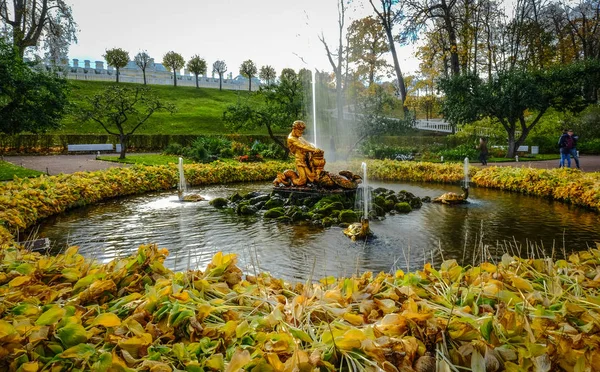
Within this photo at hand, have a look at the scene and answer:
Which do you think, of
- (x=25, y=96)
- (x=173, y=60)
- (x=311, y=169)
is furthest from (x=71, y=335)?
(x=173, y=60)

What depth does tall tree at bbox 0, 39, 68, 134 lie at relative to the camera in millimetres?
12477

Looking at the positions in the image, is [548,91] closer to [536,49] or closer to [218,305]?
[536,49]

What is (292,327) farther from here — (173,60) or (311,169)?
(173,60)

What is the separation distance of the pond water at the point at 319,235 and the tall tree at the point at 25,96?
19.4 ft

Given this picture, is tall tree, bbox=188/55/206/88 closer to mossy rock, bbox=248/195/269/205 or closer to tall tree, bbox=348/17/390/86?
tall tree, bbox=348/17/390/86

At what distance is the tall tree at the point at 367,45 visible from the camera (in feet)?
114

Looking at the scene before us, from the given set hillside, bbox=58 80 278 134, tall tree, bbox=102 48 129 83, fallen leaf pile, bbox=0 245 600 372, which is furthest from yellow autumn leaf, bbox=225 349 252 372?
tall tree, bbox=102 48 129 83

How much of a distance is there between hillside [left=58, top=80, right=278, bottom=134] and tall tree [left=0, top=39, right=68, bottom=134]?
1550 centimetres

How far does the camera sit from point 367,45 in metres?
38.2

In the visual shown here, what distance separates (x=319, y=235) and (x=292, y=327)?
215 inches

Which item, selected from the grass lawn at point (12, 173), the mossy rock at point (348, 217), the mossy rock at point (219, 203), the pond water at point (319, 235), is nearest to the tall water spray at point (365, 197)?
the mossy rock at point (348, 217)

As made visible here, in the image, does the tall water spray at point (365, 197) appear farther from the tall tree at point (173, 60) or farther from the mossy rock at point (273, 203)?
the tall tree at point (173, 60)

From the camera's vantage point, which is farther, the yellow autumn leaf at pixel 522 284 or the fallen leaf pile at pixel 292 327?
the yellow autumn leaf at pixel 522 284

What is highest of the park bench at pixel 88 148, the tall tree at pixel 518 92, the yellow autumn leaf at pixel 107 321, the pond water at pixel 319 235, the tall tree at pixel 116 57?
the tall tree at pixel 116 57
